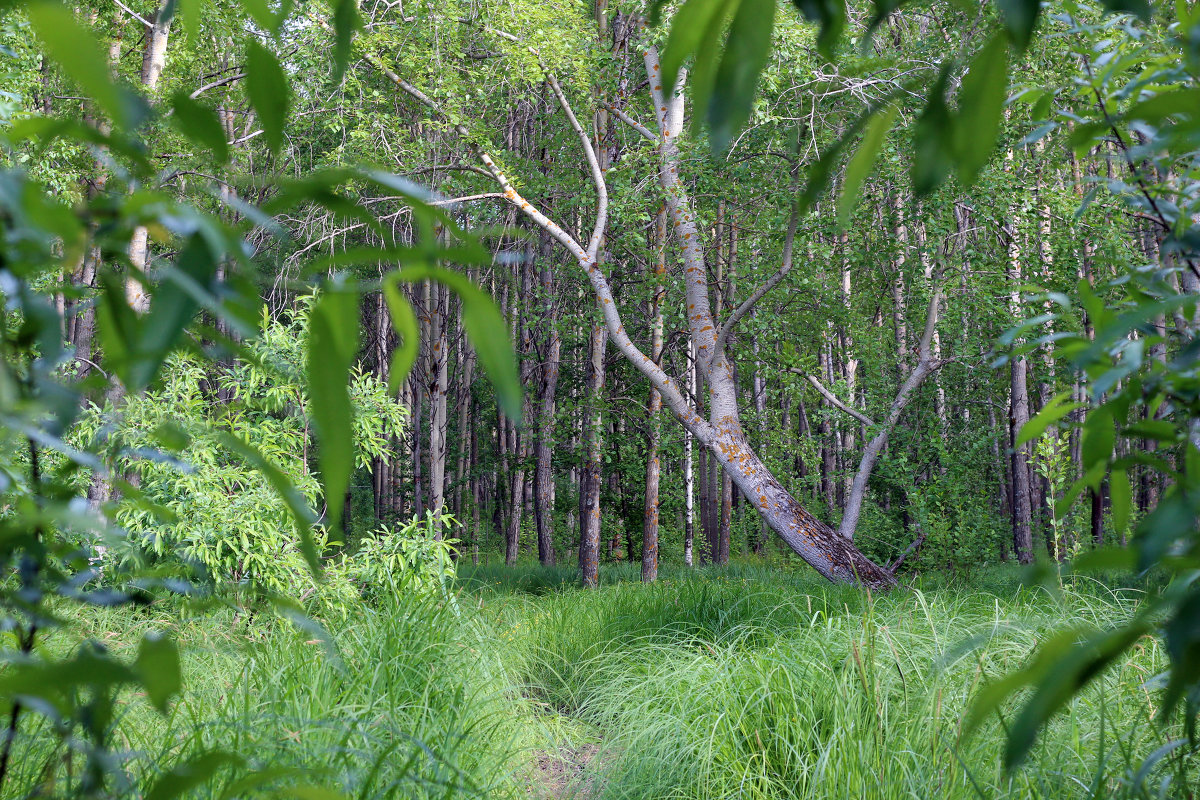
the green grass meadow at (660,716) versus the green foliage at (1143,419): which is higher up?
the green foliage at (1143,419)

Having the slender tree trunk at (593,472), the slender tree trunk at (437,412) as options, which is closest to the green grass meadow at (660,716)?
the slender tree trunk at (593,472)

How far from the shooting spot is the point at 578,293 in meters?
12.1

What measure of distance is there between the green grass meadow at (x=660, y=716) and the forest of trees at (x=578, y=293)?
4.3 inches

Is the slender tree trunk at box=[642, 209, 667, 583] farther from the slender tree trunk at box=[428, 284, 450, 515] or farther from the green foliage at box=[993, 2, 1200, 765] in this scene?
Answer: the green foliage at box=[993, 2, 1200, 765]

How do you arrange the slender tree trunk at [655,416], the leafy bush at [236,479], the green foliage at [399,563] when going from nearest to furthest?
1. the leafy bush at [236,479]
2. the green foliage at [399,563]
3. the slender tree trunk at [655,416]

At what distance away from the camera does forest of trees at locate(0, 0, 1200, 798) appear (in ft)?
1.43

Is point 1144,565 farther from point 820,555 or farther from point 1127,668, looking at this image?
point 820,555

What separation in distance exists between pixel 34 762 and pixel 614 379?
40.8 feet

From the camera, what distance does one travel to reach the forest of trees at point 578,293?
0.44m

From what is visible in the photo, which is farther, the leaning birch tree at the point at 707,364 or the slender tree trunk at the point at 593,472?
the slender tree trunk at the point at 593,472

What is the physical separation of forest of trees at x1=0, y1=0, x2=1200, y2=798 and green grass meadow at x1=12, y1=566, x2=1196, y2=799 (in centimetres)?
11

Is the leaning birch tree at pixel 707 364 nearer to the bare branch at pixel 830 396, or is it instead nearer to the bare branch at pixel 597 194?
the bare branch at pixel 597 194

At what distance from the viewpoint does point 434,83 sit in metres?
7.71

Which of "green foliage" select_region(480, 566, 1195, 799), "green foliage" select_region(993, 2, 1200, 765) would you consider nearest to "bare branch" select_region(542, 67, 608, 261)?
"green foliage" select_region(480, 566, 1195, 799)
